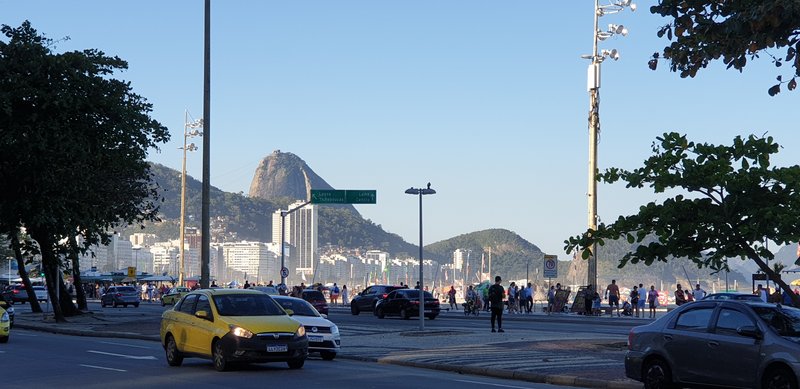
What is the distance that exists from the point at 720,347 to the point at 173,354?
11439 millimetres

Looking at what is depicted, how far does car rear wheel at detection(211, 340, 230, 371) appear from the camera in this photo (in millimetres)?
21406

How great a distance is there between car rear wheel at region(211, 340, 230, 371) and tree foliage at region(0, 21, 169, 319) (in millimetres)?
23657

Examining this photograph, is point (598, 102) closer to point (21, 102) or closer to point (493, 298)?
point (493, 298)

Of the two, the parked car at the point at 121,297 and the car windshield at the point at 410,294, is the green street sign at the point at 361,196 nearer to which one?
the car windshield at the point at 410,294

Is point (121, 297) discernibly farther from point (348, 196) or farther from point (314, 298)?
point (314, 298)

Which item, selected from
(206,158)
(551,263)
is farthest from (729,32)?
(551,263)

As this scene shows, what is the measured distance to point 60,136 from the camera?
43.6 m

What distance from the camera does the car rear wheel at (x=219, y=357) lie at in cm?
2141

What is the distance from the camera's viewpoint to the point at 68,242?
48281 mm

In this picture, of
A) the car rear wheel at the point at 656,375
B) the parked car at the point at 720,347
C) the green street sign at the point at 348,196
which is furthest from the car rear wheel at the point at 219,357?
the green street sign at the point at 348,196

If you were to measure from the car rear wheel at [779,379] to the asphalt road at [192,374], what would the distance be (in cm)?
510

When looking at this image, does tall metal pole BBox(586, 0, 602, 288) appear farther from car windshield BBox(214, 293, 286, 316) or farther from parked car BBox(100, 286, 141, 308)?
parked car BBox(100, 286, 141, 308)

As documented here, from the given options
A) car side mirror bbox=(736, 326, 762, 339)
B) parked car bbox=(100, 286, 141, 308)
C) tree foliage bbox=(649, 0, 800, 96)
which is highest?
tree foliage bbox=(649, 0, 800, 96)

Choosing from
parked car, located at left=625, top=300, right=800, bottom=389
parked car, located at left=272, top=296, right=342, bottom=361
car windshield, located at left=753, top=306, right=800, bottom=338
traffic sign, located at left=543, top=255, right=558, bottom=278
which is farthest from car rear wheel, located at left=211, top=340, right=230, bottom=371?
traffic sign, located at left=543, top=255, right=558, bottom=278
